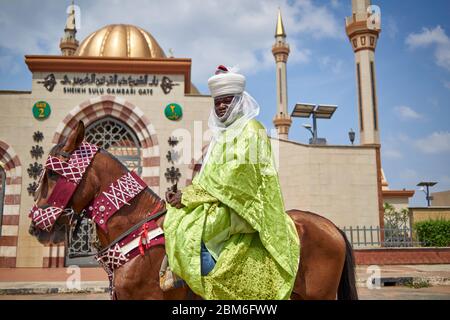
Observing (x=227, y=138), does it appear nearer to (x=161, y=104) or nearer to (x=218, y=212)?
(x=218, y=212)

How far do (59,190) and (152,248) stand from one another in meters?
0.80

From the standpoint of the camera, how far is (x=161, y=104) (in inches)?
500

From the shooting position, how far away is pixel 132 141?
1281 cm

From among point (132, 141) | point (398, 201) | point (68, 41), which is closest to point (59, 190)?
point (132, 141)

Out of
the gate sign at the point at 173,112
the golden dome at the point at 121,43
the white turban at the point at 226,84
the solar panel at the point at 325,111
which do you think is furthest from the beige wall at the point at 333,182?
the white turban at the point at 226,84

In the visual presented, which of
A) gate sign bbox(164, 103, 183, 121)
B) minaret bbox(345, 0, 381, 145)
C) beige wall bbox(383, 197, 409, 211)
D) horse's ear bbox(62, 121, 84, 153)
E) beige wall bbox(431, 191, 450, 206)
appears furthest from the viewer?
beige wall bbox(431, 191, 450, 206)

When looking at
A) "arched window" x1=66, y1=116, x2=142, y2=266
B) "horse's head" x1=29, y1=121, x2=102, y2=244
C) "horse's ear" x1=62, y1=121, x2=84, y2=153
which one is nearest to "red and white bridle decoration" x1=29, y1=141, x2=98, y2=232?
"horse's head" x1=29, y1=121, x2=102, y2=244

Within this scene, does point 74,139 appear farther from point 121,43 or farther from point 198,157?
point 121,43

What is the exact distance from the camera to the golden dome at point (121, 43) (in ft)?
50.9

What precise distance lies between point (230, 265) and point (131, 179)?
106 centimetres

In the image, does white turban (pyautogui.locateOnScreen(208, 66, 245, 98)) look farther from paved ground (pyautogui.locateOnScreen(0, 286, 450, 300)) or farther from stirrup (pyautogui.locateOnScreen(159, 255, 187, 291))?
paved ground (pyautogui.locateOnScreen(0, 286, 450, 300))

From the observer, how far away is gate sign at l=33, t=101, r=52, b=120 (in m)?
12.2

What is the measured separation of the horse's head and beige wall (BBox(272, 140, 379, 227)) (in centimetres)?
1129
